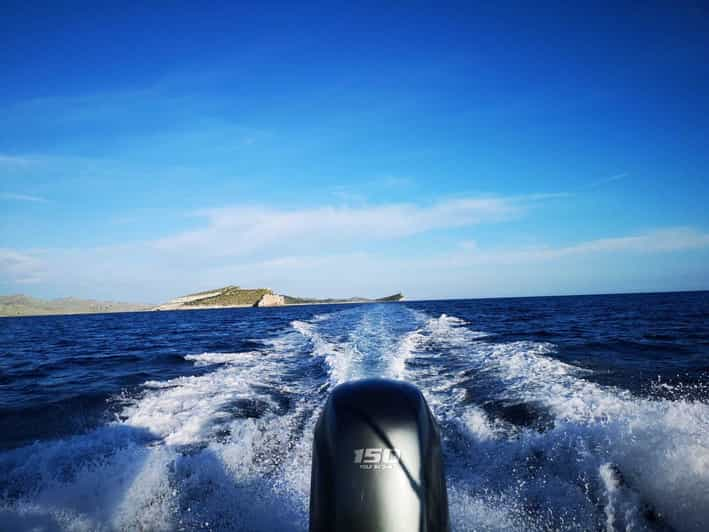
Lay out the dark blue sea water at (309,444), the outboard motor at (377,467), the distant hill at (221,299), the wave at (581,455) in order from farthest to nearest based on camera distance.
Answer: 1. the distant hill at (221,299)
2. the dark blue sea water at (309,444)
3. the wave at (581,455)
4. the outboard motor at (377,467)

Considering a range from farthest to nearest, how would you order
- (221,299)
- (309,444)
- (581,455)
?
(221,299) → (309,444) → (581,455)

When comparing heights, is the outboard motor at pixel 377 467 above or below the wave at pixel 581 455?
above

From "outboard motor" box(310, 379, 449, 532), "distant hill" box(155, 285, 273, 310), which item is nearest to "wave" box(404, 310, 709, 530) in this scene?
"outboard motor" box(310, 379, 449, 532)

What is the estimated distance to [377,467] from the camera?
91.2 inches

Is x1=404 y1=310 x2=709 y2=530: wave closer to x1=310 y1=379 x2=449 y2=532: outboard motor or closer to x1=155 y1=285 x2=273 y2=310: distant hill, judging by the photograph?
x1=310 y1=379 x2=449 y2=532: outboard motor

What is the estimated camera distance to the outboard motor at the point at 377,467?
2.21m

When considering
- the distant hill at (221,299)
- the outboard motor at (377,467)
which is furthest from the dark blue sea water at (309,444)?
the distant hill at (221,299)

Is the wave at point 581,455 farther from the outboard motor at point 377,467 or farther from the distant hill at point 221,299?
the distant hill at point 221,299

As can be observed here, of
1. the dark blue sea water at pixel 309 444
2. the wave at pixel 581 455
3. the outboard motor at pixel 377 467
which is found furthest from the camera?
the dark blue sea water at pixel 309 444

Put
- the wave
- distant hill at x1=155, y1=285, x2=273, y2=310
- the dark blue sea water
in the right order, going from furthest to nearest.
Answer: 1. distant hill at x1=155, y1=285, x2=273, y2=310
2. the dark blue sea water
3. the wave

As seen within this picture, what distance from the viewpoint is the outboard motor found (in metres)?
2.21

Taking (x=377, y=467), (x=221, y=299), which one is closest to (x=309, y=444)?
(x=377, y=467)

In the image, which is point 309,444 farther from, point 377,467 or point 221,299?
point 221,299

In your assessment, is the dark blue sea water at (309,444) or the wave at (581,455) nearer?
the wave at (581,455)
